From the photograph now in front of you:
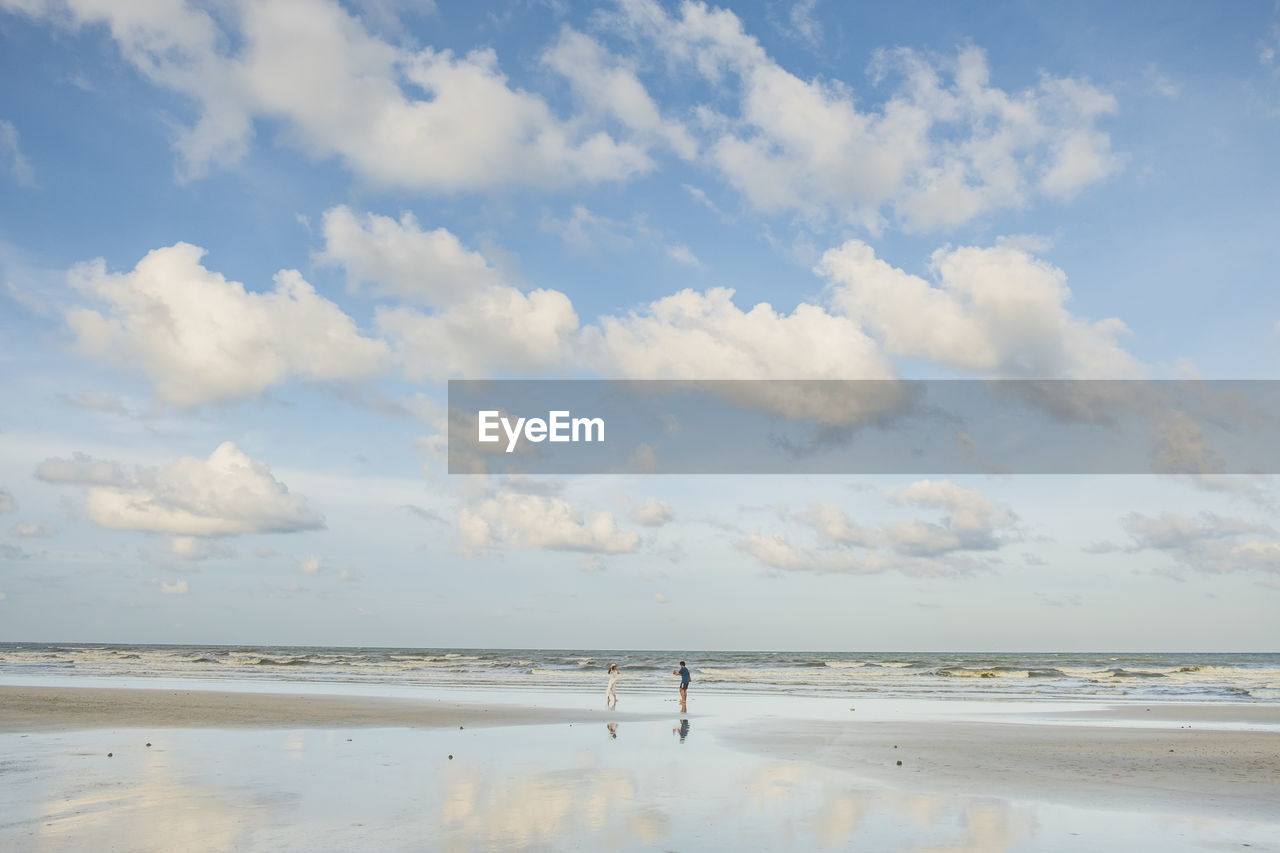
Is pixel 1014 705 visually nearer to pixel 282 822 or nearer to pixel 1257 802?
pixel 1257 802

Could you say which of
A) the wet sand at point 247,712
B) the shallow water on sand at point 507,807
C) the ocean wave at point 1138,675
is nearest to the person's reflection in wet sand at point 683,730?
the wet sand at point 247,712

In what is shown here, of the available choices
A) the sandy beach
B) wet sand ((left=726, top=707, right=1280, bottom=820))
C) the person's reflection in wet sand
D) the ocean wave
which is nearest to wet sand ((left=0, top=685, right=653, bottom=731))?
the sandy beach

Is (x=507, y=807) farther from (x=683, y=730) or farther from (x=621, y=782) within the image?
(x=683, y=730)

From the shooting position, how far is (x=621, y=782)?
572 inches

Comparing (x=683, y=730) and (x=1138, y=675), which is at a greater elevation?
(x=683, y=730)

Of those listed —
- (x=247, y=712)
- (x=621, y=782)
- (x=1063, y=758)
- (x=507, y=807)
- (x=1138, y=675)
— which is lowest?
(x=1138, y=675)

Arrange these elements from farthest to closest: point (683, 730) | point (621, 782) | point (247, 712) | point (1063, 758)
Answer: point (247, 712)
point (683, 730)
point (1063, 758)
point (621, 782)

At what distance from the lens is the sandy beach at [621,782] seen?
10977 mm

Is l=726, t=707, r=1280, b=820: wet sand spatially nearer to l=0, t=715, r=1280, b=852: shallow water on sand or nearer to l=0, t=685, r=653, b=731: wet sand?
l=0, t=715, r=1280, b=852: shallow water on sand

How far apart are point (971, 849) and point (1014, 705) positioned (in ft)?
89.8

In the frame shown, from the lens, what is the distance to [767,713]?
28.9 m

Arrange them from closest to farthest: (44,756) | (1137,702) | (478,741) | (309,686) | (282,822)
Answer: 1. (282,822)
2. (44,756)
3. (478,741)
4. (1137,702)
5. (309,686)

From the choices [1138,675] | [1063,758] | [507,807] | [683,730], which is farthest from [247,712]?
[1138,675]

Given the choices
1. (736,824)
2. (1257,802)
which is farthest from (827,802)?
(1257,802)
